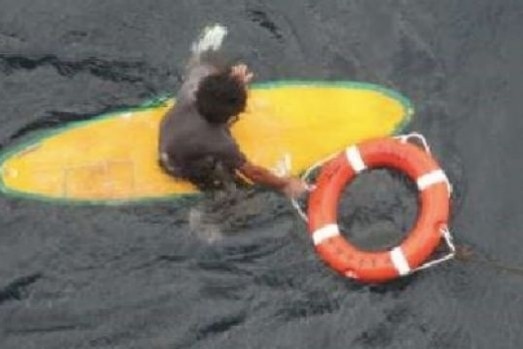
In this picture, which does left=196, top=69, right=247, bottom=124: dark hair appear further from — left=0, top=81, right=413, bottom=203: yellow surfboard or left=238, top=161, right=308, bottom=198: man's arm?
left=0, top=81, right=413, bottom=203: yellow surfboard

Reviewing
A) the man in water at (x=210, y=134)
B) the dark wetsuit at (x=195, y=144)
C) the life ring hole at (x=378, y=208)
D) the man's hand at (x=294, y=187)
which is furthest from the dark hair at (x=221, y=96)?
the life ring hole at (x=378, y=208)

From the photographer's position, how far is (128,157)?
623 centimetres

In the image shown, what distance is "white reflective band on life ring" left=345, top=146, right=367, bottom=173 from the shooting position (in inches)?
240

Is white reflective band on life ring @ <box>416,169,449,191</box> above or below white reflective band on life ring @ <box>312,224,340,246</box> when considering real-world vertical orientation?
above

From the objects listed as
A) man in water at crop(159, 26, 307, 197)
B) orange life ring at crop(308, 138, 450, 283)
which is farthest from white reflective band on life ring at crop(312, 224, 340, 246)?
man in water at crop(159, 26, 307, 197)

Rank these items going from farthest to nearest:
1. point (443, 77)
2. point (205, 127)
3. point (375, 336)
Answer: point (443, 77), point (375, 336), point (205, 127)

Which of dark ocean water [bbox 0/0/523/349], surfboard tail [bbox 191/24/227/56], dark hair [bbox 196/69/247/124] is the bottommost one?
dark ocean water [bbox 0/0/523/349]

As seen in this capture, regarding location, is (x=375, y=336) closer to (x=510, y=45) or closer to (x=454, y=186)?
(x=454, y=186)

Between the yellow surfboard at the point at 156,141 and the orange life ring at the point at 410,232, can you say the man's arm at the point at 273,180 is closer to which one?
the orange life ring at the point at 410,232

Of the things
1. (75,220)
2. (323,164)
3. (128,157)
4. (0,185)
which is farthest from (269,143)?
(0,185)

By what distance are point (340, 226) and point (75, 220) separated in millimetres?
1620

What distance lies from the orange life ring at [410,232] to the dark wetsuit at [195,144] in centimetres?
61

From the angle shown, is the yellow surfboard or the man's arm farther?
the yellow surfboard

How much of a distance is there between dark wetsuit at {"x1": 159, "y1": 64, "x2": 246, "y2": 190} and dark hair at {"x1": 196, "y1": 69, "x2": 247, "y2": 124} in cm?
12
